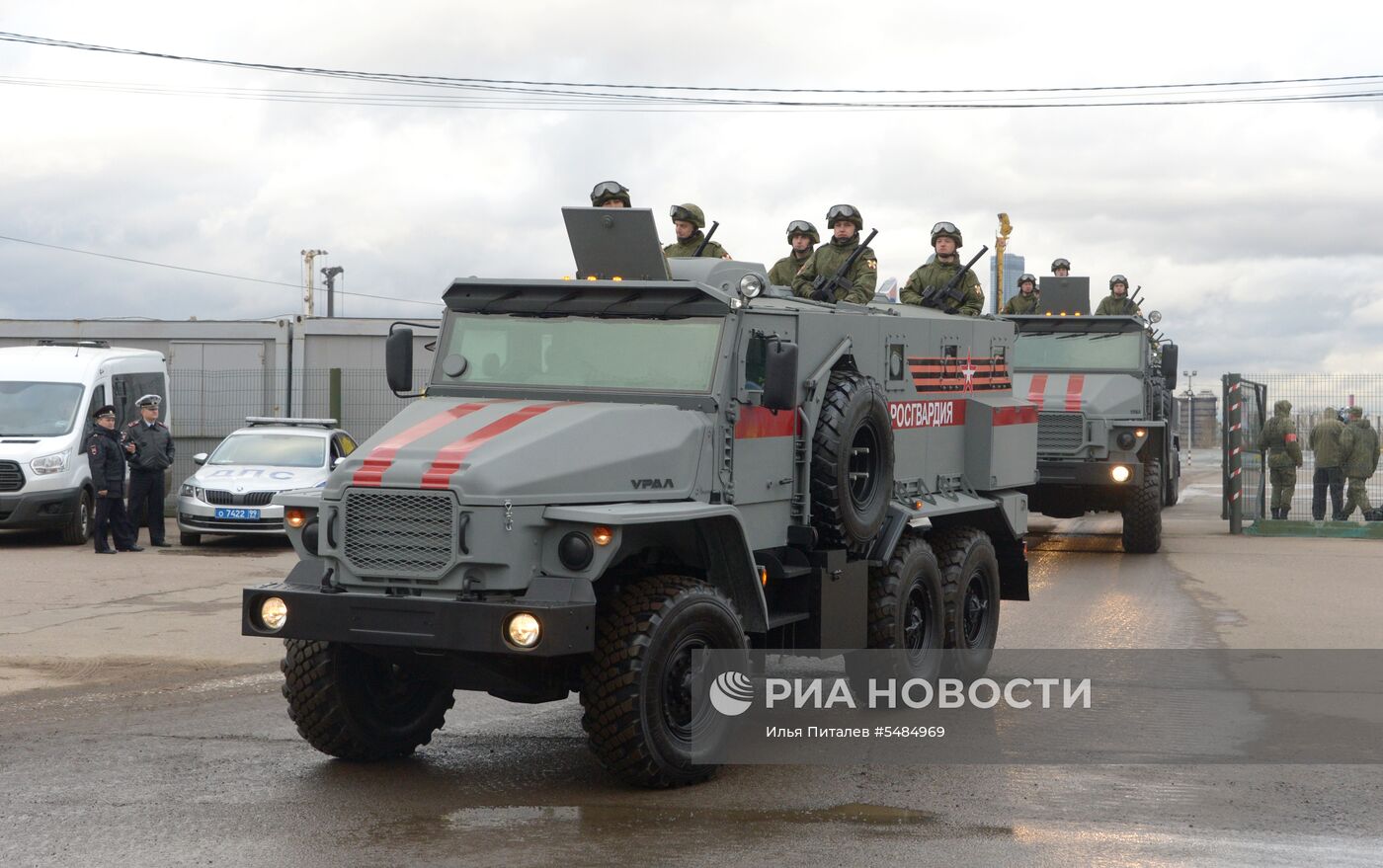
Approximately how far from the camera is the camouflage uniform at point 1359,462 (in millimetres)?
21328

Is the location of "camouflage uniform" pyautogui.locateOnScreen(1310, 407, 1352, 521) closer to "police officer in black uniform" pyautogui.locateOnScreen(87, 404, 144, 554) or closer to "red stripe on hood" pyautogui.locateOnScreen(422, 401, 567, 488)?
"police officer in black uniform" pyautogui.locateOnScreen(87, 404, 144, 554)

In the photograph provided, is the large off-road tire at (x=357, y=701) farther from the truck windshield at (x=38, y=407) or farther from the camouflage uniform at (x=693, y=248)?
the truck windshield at (x=38, y=407)

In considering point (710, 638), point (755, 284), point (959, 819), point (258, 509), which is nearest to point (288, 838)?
point (710, 638)

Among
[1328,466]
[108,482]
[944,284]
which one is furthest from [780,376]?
[1328,466]

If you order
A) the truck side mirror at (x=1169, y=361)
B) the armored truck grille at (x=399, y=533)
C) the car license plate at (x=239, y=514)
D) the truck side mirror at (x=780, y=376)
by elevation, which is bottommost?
the car license plate at (x=239, y=514)

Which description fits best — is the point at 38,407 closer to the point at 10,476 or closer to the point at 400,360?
the point at 10,476

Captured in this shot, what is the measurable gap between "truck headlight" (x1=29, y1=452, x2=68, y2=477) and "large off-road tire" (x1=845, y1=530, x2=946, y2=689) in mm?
12372

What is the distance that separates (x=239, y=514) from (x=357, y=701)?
36.8ft

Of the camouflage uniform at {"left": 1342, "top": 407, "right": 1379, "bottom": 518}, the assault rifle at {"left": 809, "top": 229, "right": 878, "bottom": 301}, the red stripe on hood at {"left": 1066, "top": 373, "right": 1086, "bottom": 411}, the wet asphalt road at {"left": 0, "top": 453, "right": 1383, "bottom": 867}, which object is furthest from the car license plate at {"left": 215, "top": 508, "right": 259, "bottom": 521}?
the camouflage uniform at {"left": 1342, "top": 407, "right": 1379, "bottom": 518}

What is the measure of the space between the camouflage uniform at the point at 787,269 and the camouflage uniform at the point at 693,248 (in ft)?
2.46

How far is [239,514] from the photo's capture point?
59.3ft

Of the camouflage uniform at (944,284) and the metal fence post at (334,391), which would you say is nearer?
the camouflage uniform at (944,284)

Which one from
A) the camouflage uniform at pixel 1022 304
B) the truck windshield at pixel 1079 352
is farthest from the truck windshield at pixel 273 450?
the camouflage uniform at pixel 1022 304

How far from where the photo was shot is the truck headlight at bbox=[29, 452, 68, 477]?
1822cm
